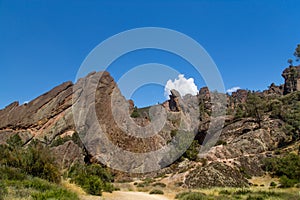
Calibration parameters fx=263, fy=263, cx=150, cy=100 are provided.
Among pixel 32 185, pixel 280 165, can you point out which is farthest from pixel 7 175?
pixel 280 165

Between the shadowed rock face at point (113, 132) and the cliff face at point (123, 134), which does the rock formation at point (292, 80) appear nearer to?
the cliff face at point (123, 134)

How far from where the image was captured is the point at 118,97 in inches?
2472

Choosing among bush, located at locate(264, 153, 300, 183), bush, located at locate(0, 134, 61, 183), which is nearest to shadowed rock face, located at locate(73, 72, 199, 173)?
bush, located at locate(264, 153, 300, 183)

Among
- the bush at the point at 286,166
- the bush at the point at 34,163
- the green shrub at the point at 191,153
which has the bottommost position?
the bush at the point at 34,163

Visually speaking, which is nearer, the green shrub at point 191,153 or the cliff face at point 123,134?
the cliff face at point 123,134

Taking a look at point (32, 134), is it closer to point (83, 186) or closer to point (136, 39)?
point (136, 39)

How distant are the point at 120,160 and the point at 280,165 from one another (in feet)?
72.8

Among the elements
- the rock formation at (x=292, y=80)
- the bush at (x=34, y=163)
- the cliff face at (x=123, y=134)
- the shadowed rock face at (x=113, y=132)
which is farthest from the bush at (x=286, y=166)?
the rock formation at (x=292, y=80)

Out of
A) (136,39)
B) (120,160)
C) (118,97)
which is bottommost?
(120,160)

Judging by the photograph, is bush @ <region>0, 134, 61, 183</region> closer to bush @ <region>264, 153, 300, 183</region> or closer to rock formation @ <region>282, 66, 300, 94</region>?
bush @ <region>264, 153, 300, 183</region>

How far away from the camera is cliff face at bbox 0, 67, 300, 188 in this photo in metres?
35.7

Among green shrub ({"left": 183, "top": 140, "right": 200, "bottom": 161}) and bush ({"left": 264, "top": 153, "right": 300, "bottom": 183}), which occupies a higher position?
green shrub ({"left": 183, "top": 140, "right": 200, "bottom": 161})

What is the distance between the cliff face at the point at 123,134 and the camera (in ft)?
117

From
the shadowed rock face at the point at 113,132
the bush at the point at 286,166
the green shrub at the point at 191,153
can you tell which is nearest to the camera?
the bush at the point at 286,166
